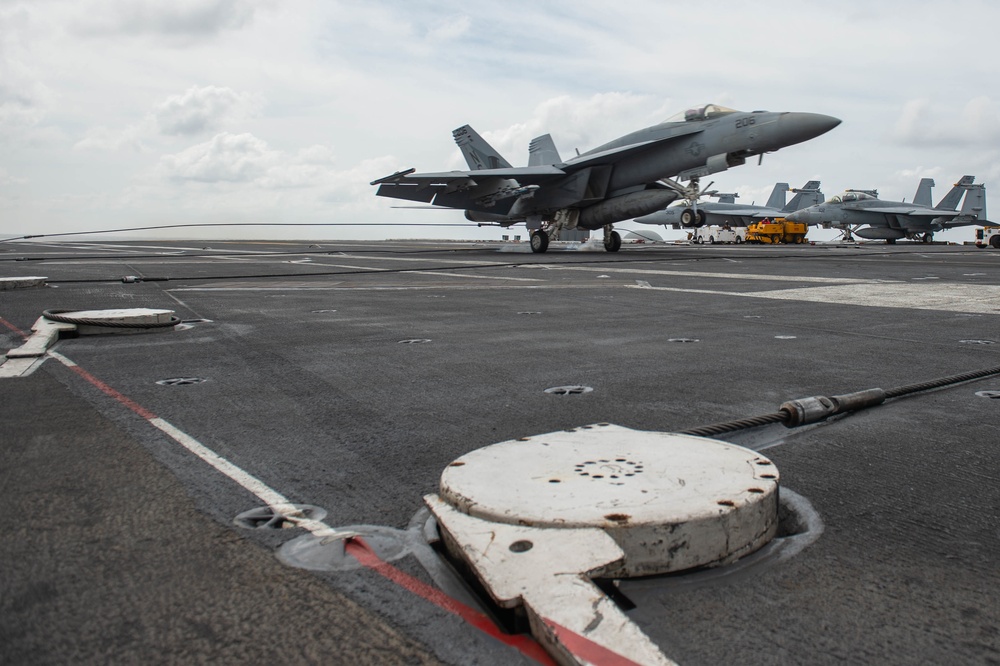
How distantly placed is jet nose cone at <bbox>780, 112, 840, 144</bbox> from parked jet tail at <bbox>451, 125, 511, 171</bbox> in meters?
11.7

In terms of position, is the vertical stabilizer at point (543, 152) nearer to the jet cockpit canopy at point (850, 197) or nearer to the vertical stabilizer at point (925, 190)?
the jet cockpit canopy at point (850, 197)

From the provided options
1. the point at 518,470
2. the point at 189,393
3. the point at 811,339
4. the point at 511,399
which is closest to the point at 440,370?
the point at 511,399

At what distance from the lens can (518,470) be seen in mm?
1847

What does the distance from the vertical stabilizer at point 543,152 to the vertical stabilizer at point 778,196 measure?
44463 mm

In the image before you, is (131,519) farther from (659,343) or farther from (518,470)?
(659,343)

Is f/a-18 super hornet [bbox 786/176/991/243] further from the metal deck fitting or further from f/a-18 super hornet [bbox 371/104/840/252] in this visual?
the metal deck fitting

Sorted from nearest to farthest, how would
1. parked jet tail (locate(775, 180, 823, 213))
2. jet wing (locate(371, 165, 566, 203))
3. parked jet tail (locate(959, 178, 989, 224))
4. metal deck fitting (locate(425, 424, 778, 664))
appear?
metal deck fitting (locate(425, 424, 778, 664))
jet wing (locate(371, 165, 566, 203))
parked jet tail (locate(959, 178, 989, 224))
parked jet tail (locate(775, 180, 823, 213))

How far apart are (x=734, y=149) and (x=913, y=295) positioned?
10359 mm

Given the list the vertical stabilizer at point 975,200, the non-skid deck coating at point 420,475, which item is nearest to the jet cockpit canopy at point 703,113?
the non-skid deck coating at point 420,475

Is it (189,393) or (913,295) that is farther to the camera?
(913,295)

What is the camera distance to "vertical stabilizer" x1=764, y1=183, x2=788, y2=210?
64.8m

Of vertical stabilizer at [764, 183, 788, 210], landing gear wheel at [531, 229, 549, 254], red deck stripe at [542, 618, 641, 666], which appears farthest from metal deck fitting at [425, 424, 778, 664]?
vertical stabilizer at [764, 183, 788, 210]

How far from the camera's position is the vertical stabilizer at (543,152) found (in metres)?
25.7

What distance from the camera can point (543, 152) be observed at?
→ 25922 mm
